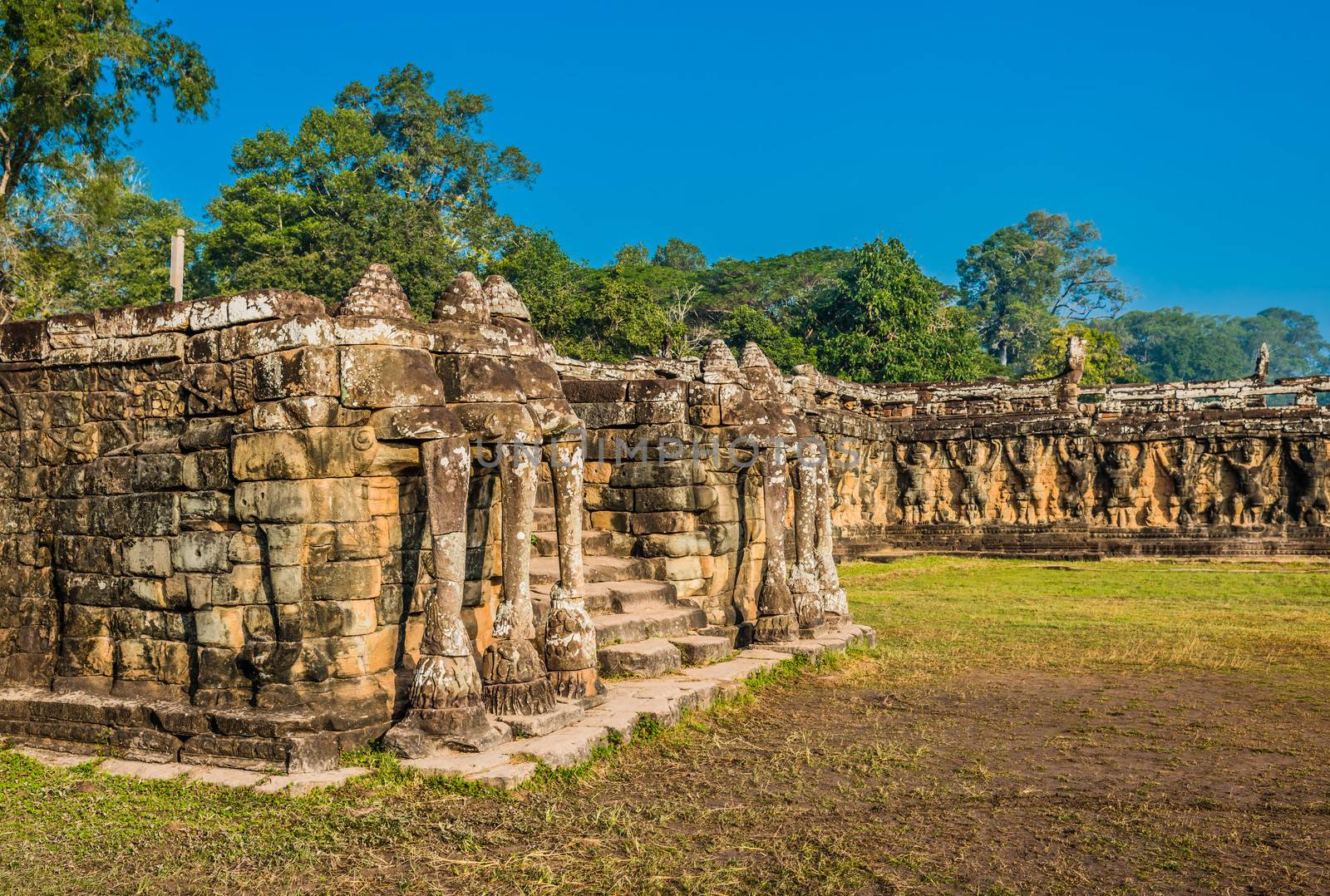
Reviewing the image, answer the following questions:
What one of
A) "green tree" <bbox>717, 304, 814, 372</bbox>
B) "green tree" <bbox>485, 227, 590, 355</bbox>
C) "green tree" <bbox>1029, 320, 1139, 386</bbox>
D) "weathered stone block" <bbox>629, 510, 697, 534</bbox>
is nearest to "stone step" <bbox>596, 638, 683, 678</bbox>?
"weathered stone block" <bbox>629, 510, 697, 534</bbox>

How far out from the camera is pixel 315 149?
33062mm

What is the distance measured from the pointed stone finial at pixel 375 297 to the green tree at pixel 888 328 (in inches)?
1207

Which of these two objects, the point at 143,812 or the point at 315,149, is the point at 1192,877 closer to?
the point at 143,812

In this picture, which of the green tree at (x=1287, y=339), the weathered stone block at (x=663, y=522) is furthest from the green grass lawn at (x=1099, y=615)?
the green tree at (x=1287, y=339)

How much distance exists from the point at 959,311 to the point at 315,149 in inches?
966

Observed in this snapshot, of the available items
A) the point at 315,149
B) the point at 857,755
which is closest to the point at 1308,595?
the point at 857,755

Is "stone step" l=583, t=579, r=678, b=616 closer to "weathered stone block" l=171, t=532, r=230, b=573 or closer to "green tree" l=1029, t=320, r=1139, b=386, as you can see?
"weathered stone block" l=171, t=532, r=230, b=573

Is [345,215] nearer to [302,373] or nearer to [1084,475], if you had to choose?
[1084,475]


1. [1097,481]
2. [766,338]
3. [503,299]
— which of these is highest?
[766,338]

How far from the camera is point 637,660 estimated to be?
795cm

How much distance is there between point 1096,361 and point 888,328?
12926mm

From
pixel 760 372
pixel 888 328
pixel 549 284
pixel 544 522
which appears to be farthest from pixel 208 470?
pixel 888 328

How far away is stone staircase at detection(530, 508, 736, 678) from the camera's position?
315 inches

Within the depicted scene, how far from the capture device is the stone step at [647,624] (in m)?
8.34
